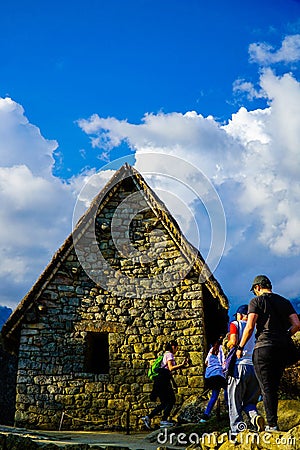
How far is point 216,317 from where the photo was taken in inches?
479

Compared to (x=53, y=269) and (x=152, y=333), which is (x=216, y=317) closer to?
(x=152, y=333)

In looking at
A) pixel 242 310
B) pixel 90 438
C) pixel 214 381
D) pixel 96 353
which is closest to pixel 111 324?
pixel 96 353

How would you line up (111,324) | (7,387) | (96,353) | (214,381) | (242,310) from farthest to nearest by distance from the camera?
(7,387), (96,353), (111,324), (214,381), (242,310)

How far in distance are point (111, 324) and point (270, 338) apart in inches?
263

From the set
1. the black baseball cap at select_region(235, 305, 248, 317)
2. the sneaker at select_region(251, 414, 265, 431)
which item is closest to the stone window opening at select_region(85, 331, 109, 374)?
the black baseball cap at select_region(235, 305, 248, 317)

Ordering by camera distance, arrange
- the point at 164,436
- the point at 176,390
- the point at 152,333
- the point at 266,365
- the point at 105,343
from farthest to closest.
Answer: the point at 105,343 < the point at 152,333 < the point at 176,390 < the point at 164,436 < the point at 266,365

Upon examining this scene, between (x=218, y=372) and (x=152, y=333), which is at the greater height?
(x=152, y=333)

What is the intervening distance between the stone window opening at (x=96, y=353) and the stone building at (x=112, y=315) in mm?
27

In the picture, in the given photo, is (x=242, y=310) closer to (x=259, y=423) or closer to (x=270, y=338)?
(x=270, y=338)

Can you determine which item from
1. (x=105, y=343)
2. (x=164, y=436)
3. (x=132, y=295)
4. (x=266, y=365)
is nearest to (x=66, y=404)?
(x=105, y=343)

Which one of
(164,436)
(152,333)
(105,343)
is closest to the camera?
(164,436)

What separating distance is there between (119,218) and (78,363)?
364cm

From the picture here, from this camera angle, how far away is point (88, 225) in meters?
12.1

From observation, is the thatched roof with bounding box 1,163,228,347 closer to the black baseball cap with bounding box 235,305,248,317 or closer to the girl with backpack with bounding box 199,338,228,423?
the girl with backpack with bounding box 199,338,228,423
